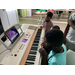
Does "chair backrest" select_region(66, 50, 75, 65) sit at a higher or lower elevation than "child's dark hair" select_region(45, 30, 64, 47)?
lower

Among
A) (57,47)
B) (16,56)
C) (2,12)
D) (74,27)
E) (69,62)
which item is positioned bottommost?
(69,62)

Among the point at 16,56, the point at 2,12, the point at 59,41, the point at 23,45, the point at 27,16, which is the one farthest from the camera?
the point at 27,16

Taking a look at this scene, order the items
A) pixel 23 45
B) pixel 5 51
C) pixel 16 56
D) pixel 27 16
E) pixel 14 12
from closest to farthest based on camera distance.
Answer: pixel 16 56, pixel 5 51, pixel 23 45, pixel 14 12, pixel 27 16

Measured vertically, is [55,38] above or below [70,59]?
above

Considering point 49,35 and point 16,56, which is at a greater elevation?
point 49,35

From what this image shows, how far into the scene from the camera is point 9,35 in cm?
111

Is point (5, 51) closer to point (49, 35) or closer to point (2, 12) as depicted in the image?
point (49, 35)

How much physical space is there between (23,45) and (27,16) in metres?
5.87

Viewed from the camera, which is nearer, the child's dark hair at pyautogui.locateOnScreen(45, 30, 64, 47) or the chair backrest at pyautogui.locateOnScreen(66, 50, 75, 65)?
the child's dark hair at pyautogui.locateOnScreen(45, 30, 64, 47)

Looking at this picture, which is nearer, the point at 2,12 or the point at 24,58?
the point at 24,58

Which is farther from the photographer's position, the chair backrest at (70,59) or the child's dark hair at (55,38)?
the chair backrest at (70,59)

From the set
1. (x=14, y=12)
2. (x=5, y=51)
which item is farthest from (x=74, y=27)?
(x=14, y=12)

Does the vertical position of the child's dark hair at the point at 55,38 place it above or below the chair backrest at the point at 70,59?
above

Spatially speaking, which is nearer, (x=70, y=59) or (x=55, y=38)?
(x=55, y=38)
